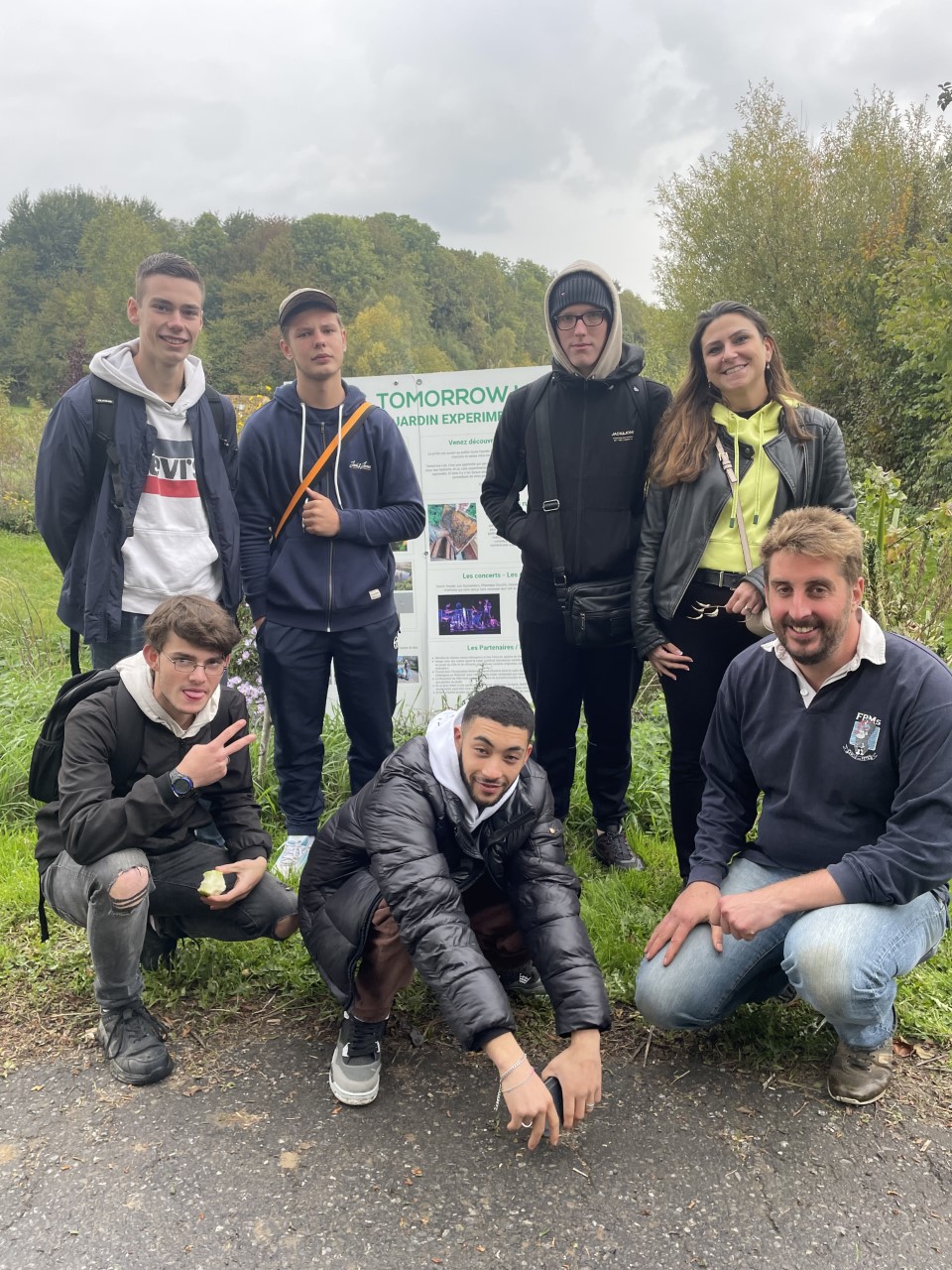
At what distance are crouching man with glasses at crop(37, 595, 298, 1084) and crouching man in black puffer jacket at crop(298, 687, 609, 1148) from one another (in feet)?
1.16

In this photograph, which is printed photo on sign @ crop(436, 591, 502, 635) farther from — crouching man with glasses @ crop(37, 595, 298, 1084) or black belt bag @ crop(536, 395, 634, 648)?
crouching man with glasses @ crop(37, 595, 298, 1084)

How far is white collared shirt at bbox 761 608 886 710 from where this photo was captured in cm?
252

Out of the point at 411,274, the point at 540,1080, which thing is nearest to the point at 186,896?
the point at 540,1080

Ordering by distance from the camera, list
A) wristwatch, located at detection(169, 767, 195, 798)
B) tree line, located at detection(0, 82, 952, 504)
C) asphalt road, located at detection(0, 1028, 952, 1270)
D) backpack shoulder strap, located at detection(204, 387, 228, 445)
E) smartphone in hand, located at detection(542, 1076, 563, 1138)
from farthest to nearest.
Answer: tree line, located at detection(0, 82, 952, 504) → backpack shoulder strap, located at detection(204, 387, 228, 445) → wristwatch, located at detection(169, 767, 195, 798) → smartphone in hand, located at detection(542, 1076, 563, 1138) → asphalt road, located at detection(0, 1028, 952, 1270)

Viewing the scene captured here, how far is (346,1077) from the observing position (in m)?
2.55

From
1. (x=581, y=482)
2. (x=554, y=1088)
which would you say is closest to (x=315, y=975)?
(x=554, y=1088)

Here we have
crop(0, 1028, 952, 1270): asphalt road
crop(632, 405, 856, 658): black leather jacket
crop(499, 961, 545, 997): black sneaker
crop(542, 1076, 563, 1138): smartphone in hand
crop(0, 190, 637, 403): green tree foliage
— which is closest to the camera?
crop(0, 1028, 952, 1270): asphalt road

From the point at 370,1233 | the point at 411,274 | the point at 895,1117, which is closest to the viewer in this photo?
the point at 370,1233

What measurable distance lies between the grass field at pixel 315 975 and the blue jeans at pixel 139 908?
232 millimetres

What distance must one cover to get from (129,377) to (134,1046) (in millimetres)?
2311

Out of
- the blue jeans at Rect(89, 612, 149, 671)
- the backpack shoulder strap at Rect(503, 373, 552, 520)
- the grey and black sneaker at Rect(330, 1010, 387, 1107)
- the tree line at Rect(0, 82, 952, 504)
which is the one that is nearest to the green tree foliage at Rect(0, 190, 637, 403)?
the tree line at Rect(0, 82, 952, 504)

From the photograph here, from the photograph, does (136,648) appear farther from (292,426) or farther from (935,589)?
(935,589)

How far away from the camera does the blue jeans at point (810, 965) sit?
2387 millimetres

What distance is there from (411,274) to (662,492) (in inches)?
2993
